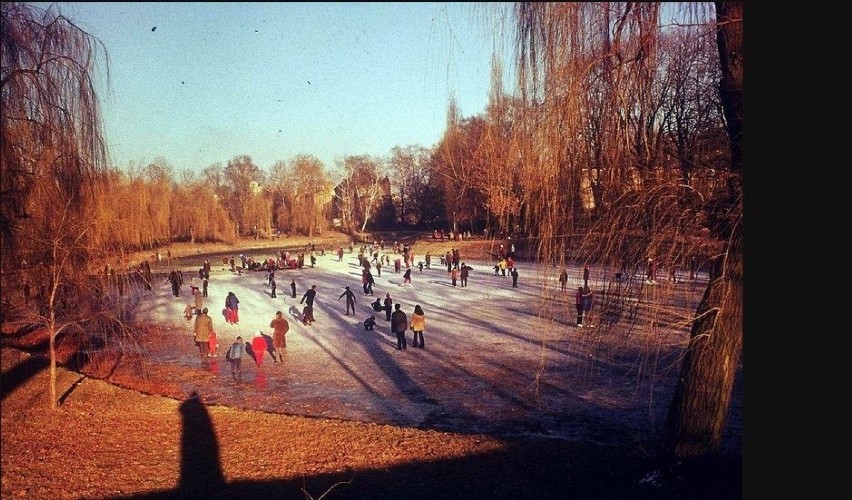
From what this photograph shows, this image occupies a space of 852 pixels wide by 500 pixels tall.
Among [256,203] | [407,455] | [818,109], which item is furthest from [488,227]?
[256,203]

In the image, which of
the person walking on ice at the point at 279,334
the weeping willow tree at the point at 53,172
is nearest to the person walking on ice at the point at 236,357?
the person walking on ice at the point at 279,334

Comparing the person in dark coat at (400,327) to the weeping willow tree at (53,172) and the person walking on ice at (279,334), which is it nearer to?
the person walking on ice at (279,334)

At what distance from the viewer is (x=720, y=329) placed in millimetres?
3967

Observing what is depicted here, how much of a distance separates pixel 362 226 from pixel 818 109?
886 inches

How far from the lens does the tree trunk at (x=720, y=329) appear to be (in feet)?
11.8

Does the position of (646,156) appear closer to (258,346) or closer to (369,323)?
(258,346)

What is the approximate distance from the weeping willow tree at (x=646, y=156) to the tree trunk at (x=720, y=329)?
0.01 metres

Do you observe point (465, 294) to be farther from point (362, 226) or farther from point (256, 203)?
point (256, 203)

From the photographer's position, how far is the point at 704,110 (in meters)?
4.04

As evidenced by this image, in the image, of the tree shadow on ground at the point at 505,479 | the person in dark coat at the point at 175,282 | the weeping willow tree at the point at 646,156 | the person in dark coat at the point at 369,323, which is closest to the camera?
the weeping willow tree at the point at 646,156

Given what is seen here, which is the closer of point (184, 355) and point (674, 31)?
point (674, 31)

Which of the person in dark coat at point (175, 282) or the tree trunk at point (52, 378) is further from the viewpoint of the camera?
the person in dark coat at point (175, 282)

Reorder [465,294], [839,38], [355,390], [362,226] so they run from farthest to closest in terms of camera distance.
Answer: [362,226]
[465,294]
[355,390]
[839,38]

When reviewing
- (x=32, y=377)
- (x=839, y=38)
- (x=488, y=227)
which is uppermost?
(x=839, y=38)
